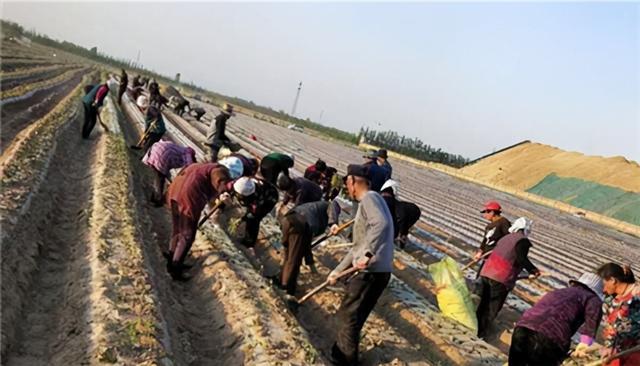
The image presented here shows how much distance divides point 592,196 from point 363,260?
32013 millimetres

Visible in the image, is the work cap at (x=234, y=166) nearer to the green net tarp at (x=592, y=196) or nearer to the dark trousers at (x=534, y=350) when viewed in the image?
the dark trousers at (x=534, y=350)

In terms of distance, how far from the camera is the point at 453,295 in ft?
21.2

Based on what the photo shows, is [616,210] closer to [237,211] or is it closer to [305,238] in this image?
[237,211]

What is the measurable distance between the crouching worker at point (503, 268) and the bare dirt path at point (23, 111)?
24.1 feet

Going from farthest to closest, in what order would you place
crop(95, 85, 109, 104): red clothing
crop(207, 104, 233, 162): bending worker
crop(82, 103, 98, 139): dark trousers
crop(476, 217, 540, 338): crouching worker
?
1. crop(82, 103, 98, 139): dark trousers
2. crop(95, 85, 109, 104): red clothing
3. crop(207, 104, 233, 162): bending worker
4. crop(476, 217, 540, 338): crouching worker

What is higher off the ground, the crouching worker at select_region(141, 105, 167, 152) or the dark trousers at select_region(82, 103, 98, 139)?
the crouching worker at select_region(141, 105, 167, 152)

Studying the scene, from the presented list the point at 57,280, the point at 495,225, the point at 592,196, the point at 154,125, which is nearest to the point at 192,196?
the point at 57,280

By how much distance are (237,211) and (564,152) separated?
39.2 m

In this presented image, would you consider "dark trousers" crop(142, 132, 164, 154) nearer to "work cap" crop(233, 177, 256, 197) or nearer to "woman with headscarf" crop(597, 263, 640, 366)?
"work cap" crop(233, 177, 256, 197)

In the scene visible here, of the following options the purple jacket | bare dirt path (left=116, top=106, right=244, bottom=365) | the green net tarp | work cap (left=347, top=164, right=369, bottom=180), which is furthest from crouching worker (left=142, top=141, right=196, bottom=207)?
the green net tarp

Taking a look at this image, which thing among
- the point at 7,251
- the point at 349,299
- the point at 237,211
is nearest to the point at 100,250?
the point at 7,251

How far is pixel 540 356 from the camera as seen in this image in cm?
410

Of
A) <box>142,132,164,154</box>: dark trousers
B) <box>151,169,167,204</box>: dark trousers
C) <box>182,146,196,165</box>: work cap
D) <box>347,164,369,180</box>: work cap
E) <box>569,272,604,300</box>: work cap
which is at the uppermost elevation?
<box>347,164,369,180</box>: work cap

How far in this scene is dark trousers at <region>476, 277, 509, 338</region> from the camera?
6.15 m
